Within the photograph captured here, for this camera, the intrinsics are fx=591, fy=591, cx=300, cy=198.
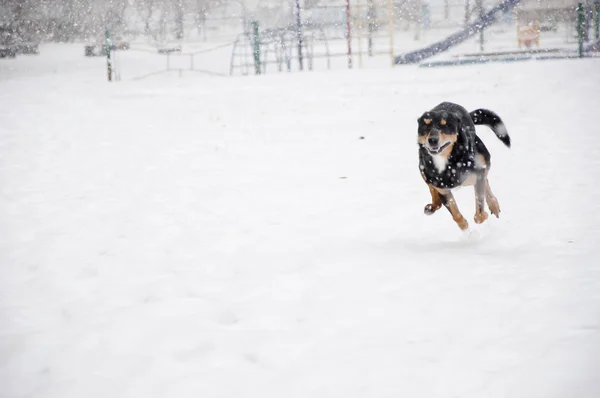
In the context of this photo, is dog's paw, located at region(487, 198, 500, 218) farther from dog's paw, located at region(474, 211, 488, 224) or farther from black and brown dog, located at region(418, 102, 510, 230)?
dog's paw, located at region(474, 211, 488, 224)

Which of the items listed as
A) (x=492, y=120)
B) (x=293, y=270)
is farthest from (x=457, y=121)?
(x=293, y=270)

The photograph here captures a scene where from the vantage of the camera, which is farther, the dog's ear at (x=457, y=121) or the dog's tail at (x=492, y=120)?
the dog's tail at (x=492, y=120)

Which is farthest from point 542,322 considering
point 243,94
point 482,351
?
point 243,94

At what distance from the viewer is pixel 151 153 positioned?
7738mm

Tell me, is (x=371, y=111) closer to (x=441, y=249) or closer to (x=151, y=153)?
(x=151, y=153)

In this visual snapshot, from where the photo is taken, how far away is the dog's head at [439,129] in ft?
12.1

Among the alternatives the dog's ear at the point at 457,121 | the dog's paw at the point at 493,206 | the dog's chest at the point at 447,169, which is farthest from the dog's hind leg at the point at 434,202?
the dog's ear at the point at 457,121

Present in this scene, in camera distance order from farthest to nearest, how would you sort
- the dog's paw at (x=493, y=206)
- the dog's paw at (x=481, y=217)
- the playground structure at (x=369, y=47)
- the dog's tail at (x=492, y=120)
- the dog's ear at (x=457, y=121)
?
the playground structure at (x=369, y=47) → the dog's tail at (x=492, y=120) → the dog's paw at (x=493, y=206) → the dog's paw at (x=481, y=217) → the dog's ear at (x=457, y=121)

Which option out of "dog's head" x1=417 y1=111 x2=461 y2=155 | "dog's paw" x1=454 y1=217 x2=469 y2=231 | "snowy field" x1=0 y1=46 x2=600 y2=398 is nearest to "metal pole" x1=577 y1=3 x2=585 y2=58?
"snowy field" x1=0 y1=46 x2=600 y2=398

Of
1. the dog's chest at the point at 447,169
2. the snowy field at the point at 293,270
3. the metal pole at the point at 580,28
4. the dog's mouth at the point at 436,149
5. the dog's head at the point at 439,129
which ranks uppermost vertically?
the metal pole at the point at 580,28

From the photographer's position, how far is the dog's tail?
4539 mm

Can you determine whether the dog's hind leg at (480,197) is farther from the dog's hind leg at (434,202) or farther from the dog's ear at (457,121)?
the dog's ear at (457,121)

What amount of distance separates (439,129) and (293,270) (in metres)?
1.28

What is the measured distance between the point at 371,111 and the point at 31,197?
6640mm
